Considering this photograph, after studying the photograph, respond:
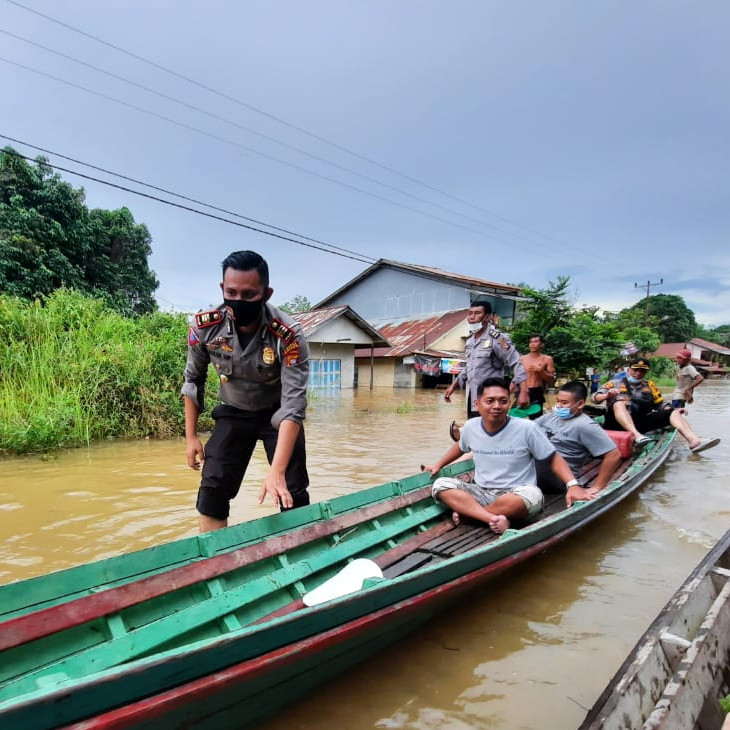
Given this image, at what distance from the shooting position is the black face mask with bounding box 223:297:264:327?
246 centimetres

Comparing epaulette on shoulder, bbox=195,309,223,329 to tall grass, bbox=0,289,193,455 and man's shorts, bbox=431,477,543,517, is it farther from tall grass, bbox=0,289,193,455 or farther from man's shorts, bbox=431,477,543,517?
tall grass, bbox=0,289,193,455

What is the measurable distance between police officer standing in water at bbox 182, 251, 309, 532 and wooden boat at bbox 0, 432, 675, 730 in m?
0.33

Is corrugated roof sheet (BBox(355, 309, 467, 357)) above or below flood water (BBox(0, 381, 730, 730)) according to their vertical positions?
above

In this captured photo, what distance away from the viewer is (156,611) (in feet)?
7.07

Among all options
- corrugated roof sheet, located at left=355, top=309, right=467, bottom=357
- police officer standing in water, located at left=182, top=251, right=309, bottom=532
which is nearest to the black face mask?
police officer standing in water, located at left=182, top=251, right=309, bottom=532

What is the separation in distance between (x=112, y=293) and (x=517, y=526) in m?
18.0

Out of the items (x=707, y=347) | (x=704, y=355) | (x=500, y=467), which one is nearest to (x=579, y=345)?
(x=500, y=467)

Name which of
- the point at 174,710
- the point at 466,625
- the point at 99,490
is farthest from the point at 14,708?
the point at 99,490

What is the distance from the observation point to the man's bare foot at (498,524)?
3.40 m

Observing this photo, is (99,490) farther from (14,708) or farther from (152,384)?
(14,708)

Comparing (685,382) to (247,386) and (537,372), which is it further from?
(247,386)

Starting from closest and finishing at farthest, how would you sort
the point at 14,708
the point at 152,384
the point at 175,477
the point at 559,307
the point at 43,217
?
1. the point at 14,708
2. the point at 175,477
3. the point at 152,384
4. the point at 43,217
5. the point at 559,307

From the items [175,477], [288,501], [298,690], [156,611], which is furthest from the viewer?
[175,477]

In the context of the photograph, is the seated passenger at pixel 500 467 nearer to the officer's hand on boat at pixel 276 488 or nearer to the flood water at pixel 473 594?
the flood water at pixel 473 594
